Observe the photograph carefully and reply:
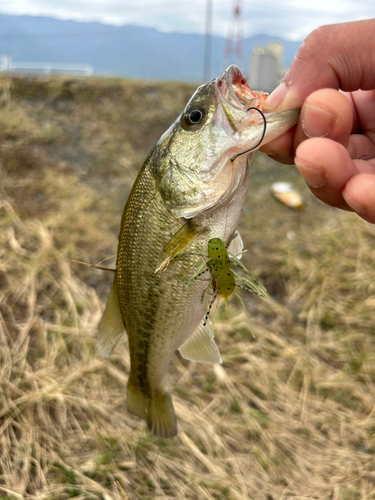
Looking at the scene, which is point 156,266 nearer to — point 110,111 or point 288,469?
point 288,469

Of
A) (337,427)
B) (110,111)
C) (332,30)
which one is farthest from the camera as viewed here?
(110,111)

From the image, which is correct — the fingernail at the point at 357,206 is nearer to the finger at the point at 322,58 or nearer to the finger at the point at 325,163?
the finger at the point at 325,163

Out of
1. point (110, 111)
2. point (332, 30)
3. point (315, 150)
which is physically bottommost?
point (110, 111)

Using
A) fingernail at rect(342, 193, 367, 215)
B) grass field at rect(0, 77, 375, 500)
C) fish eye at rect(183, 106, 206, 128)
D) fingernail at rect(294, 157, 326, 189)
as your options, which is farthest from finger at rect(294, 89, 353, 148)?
grass field at rect(0, 77, 375, 500)

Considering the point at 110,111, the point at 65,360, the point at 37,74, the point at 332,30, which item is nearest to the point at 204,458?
the point at 65,360

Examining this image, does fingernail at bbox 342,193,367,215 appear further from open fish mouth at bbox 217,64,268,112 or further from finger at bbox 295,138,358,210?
open fish mouth at bbox 217,64,268,112

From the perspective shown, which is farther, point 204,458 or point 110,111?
point 110,111

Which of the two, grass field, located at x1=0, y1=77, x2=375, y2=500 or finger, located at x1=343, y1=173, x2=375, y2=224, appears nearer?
finger, located at x1=343, y1=173, x2=375, y2=224

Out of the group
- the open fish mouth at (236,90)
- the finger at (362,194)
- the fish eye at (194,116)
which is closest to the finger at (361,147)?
the finger at (362,194)
